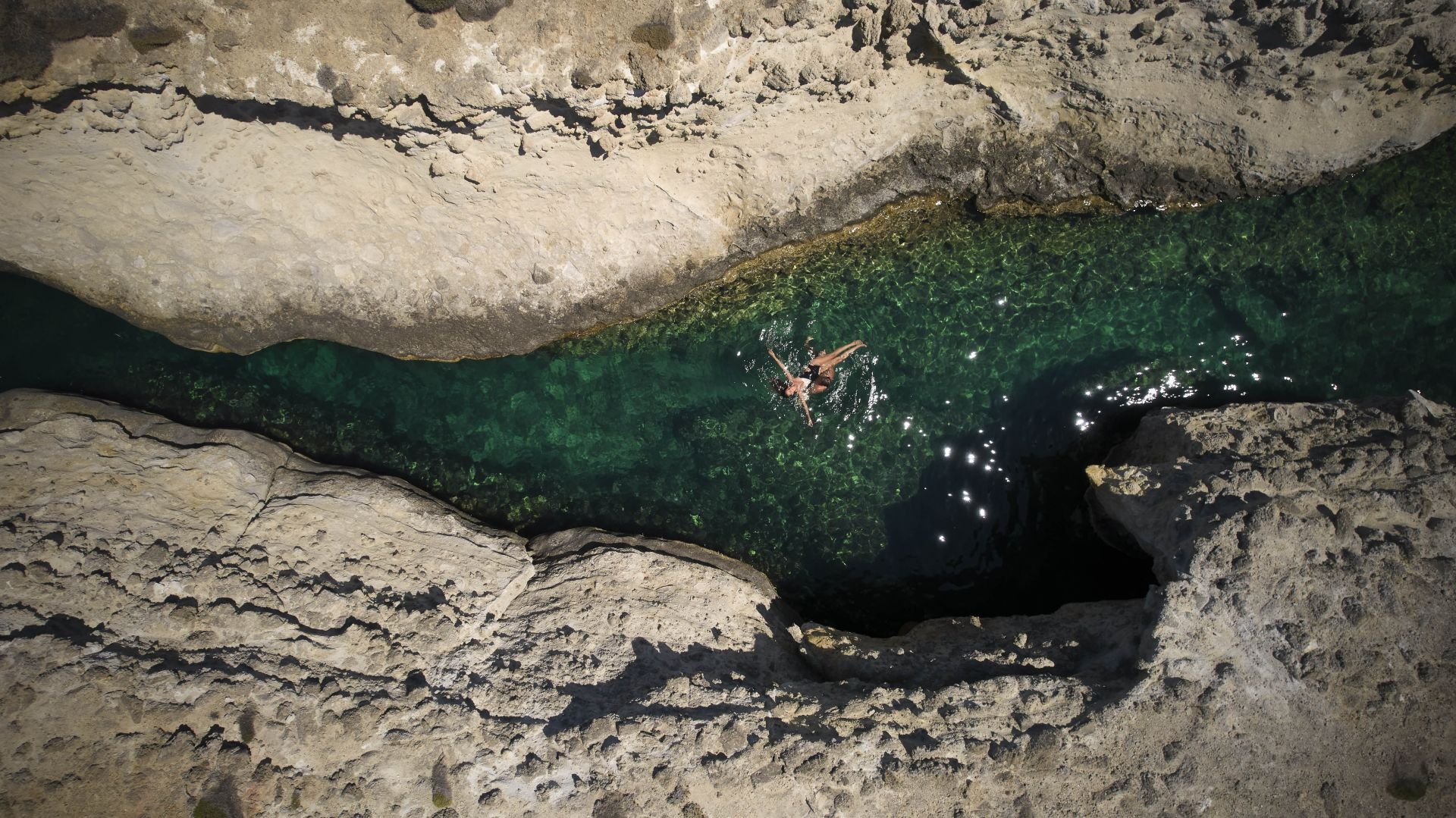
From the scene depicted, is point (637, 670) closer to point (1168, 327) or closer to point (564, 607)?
point (564, 607)

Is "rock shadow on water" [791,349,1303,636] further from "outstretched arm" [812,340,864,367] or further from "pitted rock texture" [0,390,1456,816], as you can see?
"outstretched arm" [812,340,864,367]

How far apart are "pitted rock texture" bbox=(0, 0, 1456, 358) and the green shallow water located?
336 millimetres

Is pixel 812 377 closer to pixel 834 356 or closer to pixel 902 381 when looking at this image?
pixel 834 356

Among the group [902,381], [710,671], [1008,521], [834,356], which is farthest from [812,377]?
[710,671]

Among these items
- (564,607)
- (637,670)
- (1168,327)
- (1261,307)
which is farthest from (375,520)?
(1261,307)

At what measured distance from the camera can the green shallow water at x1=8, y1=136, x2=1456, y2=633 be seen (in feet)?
22.0

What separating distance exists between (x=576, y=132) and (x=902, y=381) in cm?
329

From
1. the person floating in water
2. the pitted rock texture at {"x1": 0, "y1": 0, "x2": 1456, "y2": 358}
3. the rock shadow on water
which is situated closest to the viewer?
the pitted rock texture at {"x1": 0, "y1": 0, "x2": 1456, "y2": 358}

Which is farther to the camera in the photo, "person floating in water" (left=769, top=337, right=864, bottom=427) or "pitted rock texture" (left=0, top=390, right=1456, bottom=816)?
"person floating in water" (left=769, top=337, right=864, bottom=427)

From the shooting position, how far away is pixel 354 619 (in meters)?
5.33

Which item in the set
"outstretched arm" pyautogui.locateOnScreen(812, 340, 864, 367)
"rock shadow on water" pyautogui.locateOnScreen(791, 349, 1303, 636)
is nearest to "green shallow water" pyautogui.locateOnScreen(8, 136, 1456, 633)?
"rock shadow on water" pyautogui.locateOnScreen(791, 349, 1303, 636)

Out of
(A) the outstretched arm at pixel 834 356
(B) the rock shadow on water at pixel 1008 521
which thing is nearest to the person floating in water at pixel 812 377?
(A) the outstretched arm at pixel 834 356

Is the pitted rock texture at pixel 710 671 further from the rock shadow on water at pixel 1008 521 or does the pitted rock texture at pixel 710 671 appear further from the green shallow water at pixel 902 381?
the green shallow water at pixel 902 381

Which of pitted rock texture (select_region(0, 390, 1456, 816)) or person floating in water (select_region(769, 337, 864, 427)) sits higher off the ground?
person floating in water (select_region(769, 337, 864, 427))
